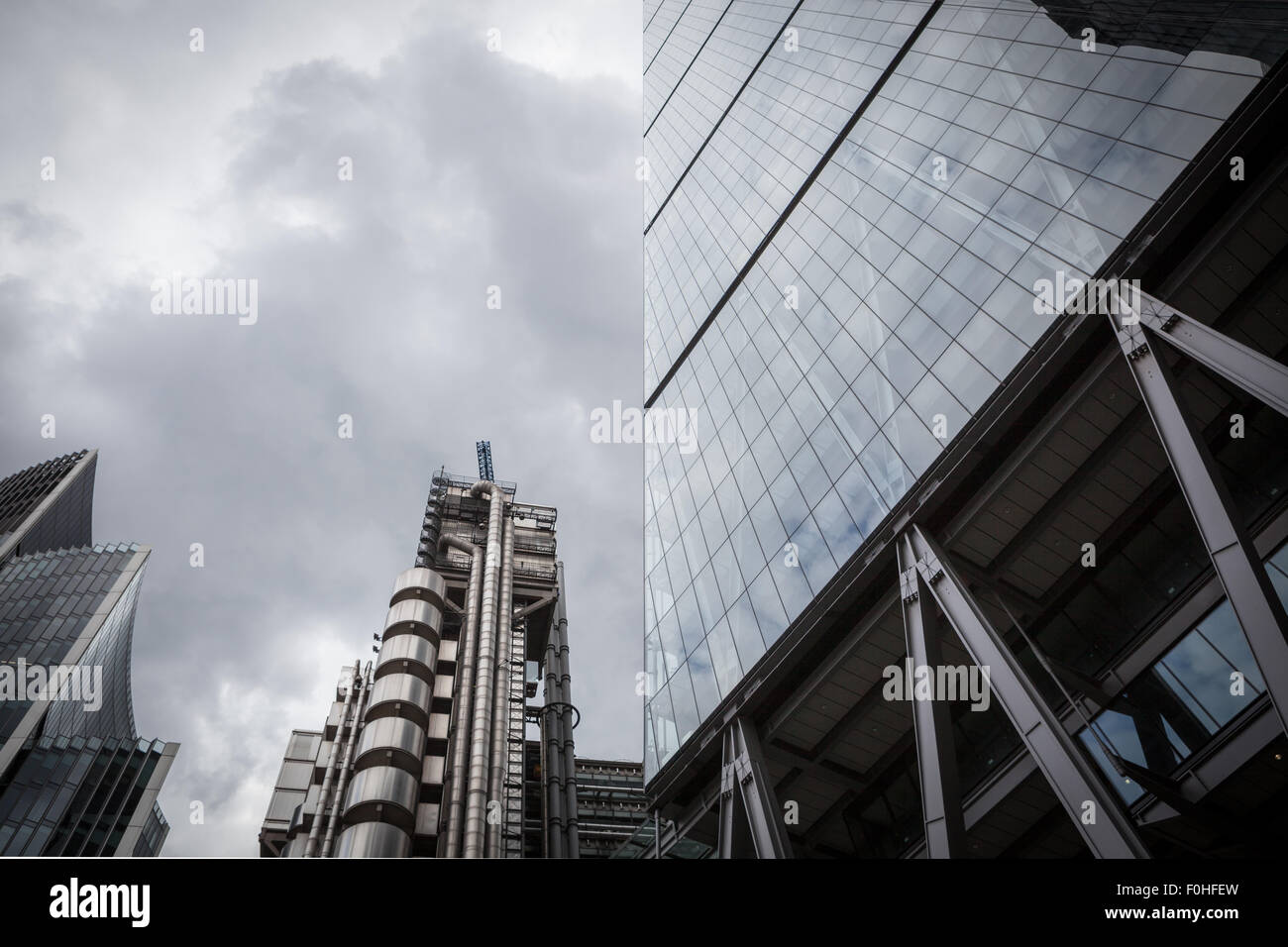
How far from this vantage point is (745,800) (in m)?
19.4

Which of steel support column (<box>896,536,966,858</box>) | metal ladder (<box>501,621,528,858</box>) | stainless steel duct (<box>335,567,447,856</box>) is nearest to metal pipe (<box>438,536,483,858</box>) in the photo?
stainless steel duct (<box>335,567,447,856</box>)

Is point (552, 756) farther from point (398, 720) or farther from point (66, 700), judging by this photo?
point (66, 700)

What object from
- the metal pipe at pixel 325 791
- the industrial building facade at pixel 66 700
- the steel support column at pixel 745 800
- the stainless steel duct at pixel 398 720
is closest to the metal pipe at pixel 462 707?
the stainless steel duct at pixel 398 720

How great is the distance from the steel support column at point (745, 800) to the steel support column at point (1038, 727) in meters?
6.16

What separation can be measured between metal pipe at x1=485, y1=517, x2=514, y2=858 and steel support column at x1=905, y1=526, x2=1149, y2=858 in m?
32.0

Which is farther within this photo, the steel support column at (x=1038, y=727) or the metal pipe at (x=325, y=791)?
the metal pipe at (x=325, y=791)

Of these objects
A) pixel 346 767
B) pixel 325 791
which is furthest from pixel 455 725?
pixel 325 791

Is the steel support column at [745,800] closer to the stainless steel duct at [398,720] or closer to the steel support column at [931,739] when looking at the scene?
the steel support column at [931,739]

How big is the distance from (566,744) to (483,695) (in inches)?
416

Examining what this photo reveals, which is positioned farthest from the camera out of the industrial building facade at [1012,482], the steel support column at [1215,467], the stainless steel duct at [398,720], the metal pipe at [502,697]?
the metal pipe at [502,697]

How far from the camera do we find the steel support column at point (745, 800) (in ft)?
59.0

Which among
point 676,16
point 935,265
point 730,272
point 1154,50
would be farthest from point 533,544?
point 1154,50

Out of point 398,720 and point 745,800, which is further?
point 398,720
